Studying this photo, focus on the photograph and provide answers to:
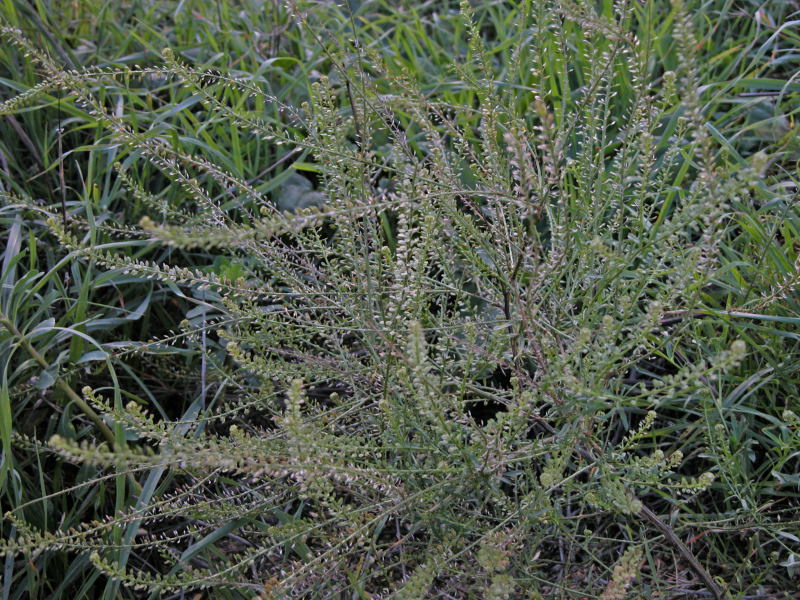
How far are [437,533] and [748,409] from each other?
916 mm

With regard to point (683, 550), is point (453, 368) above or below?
above

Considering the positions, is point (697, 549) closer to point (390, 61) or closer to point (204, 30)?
point (390, 61)

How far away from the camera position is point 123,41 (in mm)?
3330

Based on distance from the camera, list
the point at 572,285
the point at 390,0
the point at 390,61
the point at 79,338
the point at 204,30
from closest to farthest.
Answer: the point at 572,285
the point at 79,338
the point at 390,61
the point at 204,30
the point at 390,0

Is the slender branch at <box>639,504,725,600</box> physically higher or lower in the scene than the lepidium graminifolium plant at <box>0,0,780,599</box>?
lower

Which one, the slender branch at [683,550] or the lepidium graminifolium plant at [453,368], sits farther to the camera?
the slender branch at [683,550]

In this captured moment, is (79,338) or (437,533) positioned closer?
(437,533)

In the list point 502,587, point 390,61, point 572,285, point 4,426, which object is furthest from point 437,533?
point 390,61

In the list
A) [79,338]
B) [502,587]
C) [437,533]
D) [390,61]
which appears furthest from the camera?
[390,61]

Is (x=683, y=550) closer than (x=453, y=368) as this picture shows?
Yes

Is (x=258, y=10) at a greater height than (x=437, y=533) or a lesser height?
greater

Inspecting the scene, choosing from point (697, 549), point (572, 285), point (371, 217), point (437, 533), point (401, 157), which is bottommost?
point (697, 549)

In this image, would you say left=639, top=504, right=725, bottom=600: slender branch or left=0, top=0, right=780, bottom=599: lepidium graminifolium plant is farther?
left=639, top=504, right=725, bottom=600: slender branch

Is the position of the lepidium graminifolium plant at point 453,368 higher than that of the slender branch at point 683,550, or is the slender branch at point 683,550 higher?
the lepidium graminifolium plant at point 453,368
